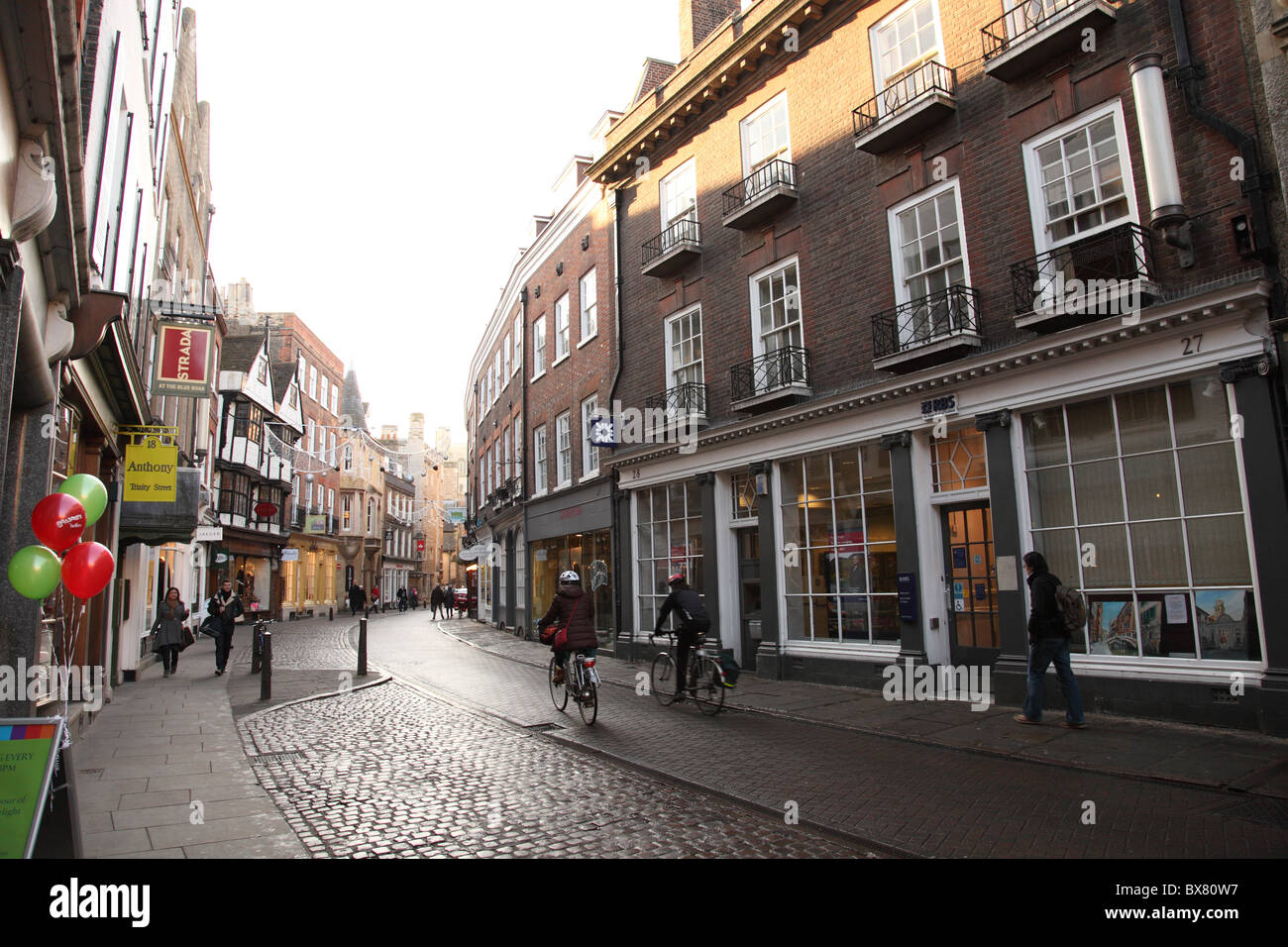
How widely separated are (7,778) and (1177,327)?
1033 centimetres

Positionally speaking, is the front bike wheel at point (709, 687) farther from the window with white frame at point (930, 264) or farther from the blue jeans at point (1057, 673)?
the window with white frame at point (930, 264)

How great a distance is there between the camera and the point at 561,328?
22406 millimetres

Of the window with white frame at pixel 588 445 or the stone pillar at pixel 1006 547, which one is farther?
the window with white frame at pixel 588 445

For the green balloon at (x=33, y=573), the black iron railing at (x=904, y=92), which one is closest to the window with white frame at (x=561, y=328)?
the black iron railing at (x=904, y=92)

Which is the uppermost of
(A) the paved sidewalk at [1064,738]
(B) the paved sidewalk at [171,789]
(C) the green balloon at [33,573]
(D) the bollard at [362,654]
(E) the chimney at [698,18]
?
(E) the chimney at [698,18]

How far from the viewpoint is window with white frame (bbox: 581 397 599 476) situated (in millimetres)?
19594

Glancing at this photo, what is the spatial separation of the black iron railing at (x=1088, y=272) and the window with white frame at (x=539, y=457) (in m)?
15.6

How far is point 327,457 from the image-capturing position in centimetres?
5088

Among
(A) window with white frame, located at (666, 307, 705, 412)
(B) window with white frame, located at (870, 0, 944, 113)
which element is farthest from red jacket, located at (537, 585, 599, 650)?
(B) window with white frame, located at (870, 0, 944, 113)

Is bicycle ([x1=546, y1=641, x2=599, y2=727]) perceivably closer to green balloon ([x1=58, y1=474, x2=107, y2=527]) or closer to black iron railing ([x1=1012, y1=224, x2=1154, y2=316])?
green balloon ([x1=58, y1=474, x2=107, y2=527])

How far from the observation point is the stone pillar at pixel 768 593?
13133 millimetres

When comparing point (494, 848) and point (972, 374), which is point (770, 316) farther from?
point (494, 848)

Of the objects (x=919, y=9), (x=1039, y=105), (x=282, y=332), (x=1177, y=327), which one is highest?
(x=282, y=332)
